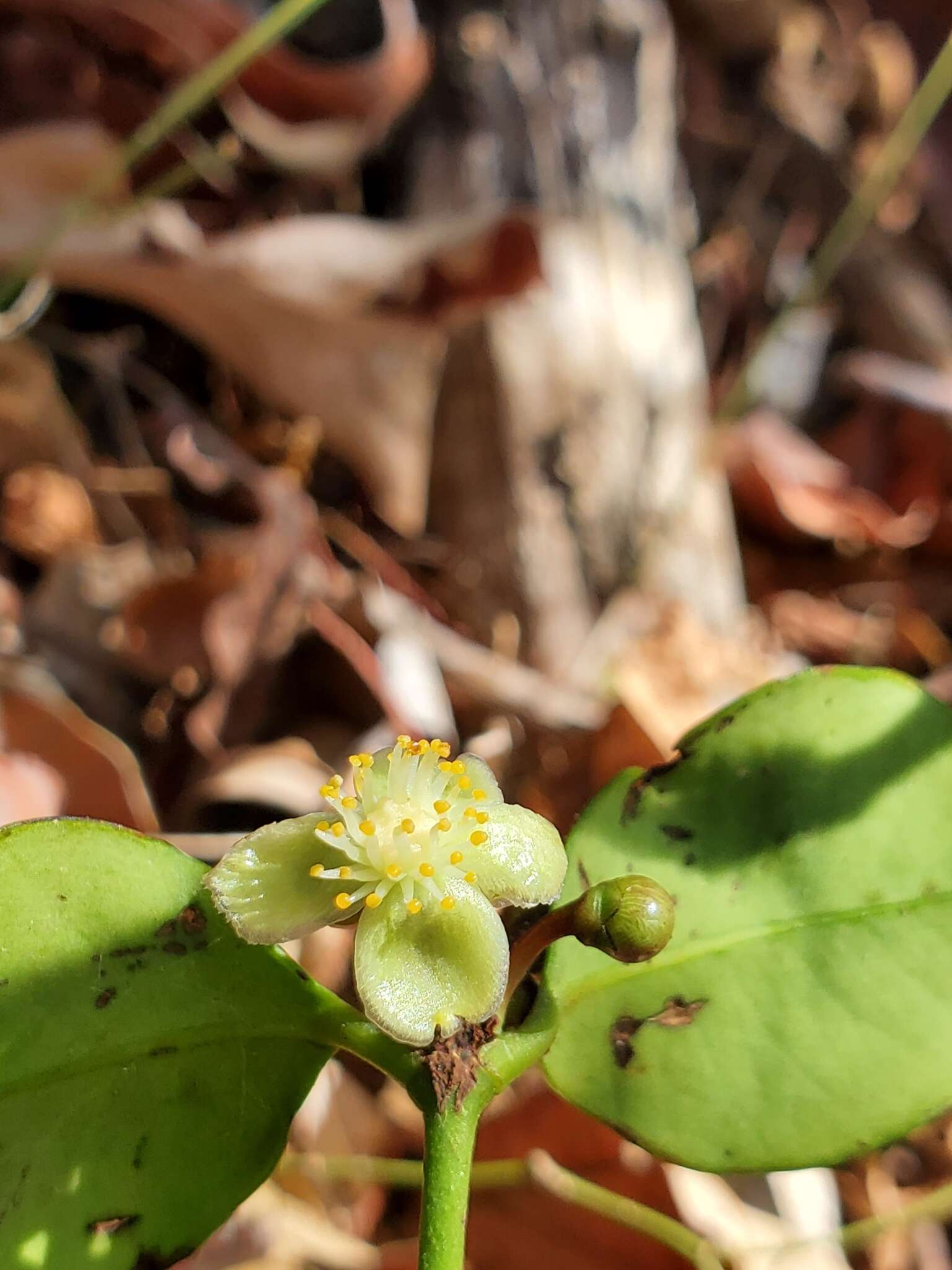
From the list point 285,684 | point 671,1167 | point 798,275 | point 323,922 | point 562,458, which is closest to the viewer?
point 323,922

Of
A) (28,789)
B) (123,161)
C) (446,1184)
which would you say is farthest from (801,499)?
(446,1184)

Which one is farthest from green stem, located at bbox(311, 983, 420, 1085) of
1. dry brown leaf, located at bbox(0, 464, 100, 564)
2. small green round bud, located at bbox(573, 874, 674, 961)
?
dry brown leaf, located at bbox(0, 464, 100, 564)

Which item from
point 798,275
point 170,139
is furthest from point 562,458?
point 798,275

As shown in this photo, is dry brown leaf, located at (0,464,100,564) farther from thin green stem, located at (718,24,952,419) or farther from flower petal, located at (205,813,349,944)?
thin green stem, located at (718,24,952,419)

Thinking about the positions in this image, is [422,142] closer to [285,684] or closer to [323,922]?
[285,684]

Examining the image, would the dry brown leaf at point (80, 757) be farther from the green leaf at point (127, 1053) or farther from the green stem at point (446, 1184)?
the green stem at point (446, 1184)

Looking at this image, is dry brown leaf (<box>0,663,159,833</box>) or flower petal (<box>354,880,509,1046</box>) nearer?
flower petal (<box>354,880,509,1046</box>)

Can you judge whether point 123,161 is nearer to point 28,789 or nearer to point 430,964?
point 28,789
